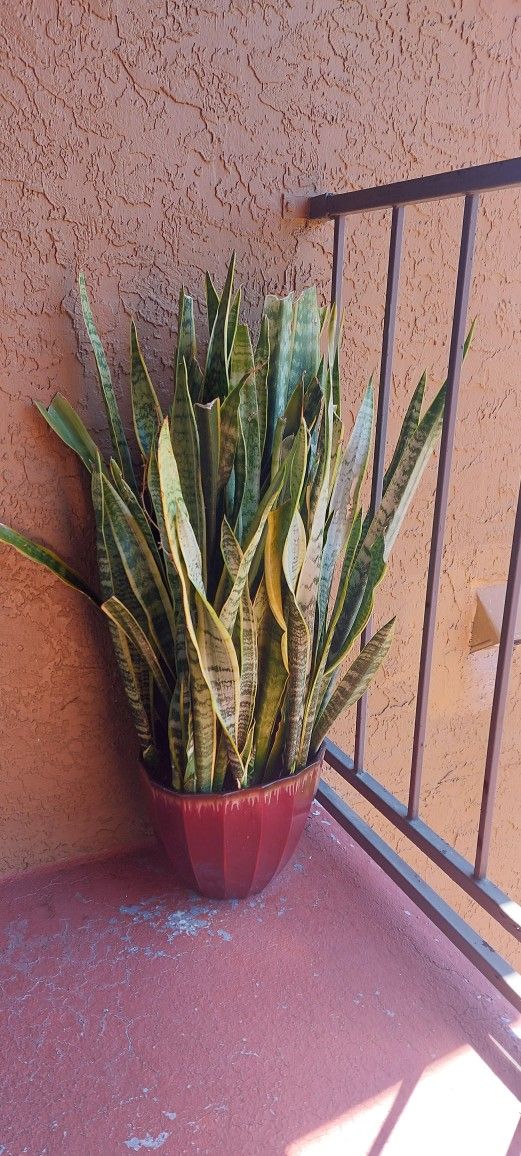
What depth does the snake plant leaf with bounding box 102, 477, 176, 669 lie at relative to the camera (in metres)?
1.25

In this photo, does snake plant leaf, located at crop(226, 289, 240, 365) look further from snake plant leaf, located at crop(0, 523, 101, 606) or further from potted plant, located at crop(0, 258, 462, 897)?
snake plant leaf, located at crop(0, 523, 101, 606)

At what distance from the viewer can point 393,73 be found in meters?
1.54

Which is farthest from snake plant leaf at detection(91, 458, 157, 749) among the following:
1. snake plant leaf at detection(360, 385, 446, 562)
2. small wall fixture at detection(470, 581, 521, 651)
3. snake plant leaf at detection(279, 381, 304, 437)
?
small wall fixture at detection(470, 581, 521, 651)

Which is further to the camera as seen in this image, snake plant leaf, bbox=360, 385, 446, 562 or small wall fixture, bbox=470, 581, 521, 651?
small wall fixture, bbox=470, 581, 521, 651

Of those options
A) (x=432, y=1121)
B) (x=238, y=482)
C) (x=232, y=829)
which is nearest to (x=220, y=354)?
(x=238, y=482)

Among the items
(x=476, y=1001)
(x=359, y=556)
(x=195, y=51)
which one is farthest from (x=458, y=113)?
(x=476, y=1001)

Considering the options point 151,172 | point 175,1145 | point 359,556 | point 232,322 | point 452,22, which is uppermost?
point 452,22

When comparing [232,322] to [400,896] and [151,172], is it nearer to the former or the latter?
[151,172]

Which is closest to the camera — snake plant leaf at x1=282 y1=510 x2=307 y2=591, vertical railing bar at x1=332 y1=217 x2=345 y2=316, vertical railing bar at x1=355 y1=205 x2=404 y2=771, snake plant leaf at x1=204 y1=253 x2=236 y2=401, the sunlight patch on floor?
the sunlight patch on floor

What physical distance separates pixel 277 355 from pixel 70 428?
0.37 m

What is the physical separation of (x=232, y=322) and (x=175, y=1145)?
46.7 inches

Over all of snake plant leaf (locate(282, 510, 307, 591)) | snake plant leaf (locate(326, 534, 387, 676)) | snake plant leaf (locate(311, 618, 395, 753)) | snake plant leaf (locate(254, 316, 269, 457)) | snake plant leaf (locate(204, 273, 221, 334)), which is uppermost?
snake plant leaf (locate(204, 273, 221, 334))

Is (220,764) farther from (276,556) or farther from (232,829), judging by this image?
(276,556)

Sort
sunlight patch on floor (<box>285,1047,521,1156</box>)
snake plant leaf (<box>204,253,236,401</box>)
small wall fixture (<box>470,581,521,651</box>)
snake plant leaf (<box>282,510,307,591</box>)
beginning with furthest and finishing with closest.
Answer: small wall fixture (<box>470,581,521,651</box>)
snake plant leaf (<box>204,253,236,401</box>)
snake plant leaf (<box>282,510,307,591</box>)
sunlight patch on floor (<box>285,1047,521,1156</box>)
